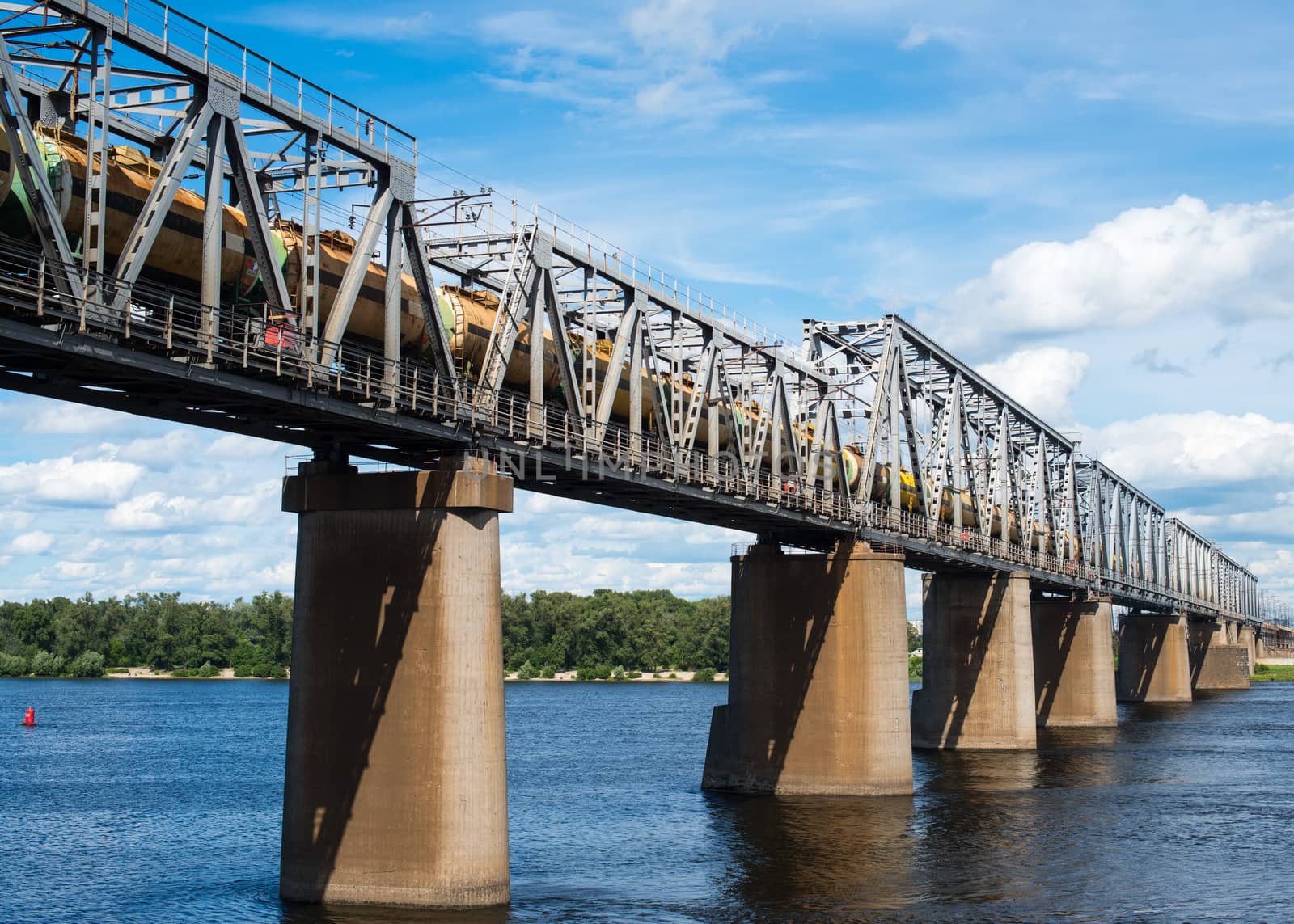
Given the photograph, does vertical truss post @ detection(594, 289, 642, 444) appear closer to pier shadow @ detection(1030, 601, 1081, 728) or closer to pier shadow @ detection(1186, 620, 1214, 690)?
pier shadow @ detection(1030, 601, 1081, 728)

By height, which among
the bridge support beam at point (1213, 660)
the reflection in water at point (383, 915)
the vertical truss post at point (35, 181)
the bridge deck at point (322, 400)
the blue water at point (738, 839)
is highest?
the vertical truss post at point (35, 181)

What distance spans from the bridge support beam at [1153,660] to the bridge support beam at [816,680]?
8774 centimetres

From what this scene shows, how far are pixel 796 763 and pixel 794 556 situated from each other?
821cm

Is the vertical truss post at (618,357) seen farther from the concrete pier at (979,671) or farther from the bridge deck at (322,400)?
Result: the concrete pier at (979,671)

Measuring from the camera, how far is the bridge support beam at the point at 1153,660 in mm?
135000

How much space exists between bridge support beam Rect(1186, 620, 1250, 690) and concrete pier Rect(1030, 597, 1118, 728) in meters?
78.3

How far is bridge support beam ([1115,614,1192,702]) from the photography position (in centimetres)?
13500

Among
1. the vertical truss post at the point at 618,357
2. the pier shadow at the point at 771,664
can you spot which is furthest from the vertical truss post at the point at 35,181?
the pier shadow at the point at 771,664

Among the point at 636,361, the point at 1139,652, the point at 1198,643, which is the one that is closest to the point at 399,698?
the point at 636,361

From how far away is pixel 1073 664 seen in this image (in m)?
98.9

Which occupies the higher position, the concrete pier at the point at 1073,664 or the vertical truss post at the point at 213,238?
the vertical truss post at the point at 213,238

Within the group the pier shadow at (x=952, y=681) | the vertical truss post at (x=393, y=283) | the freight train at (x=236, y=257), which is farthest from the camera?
the pier shadow at (x=952, y=681)

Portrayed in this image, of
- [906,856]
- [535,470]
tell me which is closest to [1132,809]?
[906,856]

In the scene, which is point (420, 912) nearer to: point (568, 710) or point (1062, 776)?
point (1062, 776)
